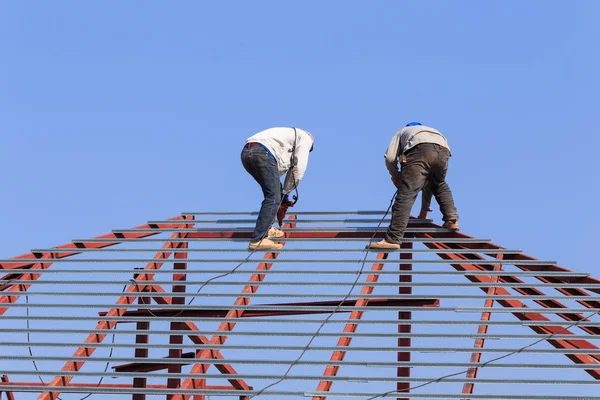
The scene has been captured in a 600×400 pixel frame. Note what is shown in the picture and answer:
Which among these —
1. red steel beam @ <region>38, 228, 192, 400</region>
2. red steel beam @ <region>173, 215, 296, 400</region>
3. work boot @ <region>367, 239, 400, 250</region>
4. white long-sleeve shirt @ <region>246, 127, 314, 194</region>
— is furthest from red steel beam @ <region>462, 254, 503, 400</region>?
red steel beam @ <region>38, 228, 192, 400</region>

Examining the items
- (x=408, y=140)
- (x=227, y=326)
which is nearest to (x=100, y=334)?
(x=227, y=326)

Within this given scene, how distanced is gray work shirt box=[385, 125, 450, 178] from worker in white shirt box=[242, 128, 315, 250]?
1073 mm

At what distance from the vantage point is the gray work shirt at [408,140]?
34.6 ft

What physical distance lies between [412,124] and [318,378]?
401cm

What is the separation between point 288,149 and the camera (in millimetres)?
11008

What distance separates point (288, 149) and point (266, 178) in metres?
0.58

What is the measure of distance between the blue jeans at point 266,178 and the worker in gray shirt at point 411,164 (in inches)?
50.8

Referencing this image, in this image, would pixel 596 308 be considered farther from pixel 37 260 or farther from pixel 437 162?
pixel 37 260

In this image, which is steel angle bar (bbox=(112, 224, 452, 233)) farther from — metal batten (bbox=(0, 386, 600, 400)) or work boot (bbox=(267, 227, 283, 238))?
metal batten (bbox=(0, 386, 600, 400))

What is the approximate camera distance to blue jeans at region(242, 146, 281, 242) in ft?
35.0

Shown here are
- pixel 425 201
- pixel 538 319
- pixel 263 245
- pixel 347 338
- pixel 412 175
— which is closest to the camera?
pixel 347 338

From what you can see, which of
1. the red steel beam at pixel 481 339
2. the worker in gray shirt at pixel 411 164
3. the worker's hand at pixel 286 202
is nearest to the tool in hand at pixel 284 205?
the worker's hand at pixel 286 202

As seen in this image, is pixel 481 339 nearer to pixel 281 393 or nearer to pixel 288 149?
pixel 281 393

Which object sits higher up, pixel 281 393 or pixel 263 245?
pixel 263 245
